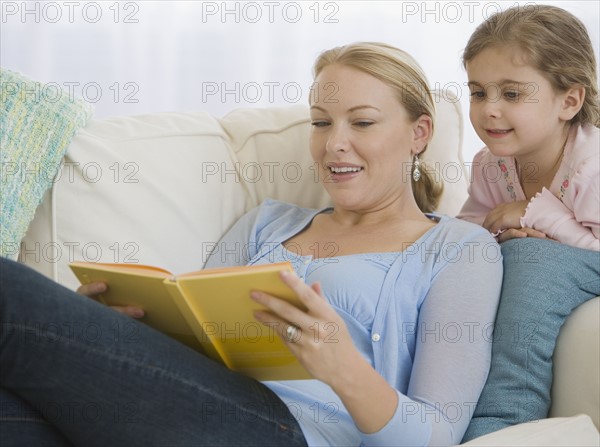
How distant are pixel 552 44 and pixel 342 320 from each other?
0.78 metres

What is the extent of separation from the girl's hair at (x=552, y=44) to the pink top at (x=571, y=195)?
3.4 inches

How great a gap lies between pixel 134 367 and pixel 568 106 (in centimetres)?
100

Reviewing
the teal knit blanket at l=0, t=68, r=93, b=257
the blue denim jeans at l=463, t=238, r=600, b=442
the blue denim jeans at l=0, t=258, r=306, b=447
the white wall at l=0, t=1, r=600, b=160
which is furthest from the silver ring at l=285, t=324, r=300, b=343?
the white wall at l=0, t=1, r=600, b=160

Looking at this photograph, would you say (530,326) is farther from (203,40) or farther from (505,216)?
(203,40)

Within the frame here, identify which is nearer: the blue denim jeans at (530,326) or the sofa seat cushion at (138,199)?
the blue denim jeans at (530,326)

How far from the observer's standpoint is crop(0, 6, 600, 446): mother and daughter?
1.08 meters

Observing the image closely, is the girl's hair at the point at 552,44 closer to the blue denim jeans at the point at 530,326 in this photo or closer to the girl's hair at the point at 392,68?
the girl's hair at the point at 392,68

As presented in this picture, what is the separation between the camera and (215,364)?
115cm

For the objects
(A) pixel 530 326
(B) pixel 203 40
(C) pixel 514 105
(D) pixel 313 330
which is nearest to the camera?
(D) pixel 313 330

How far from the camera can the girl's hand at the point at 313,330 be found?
1031 millimetres

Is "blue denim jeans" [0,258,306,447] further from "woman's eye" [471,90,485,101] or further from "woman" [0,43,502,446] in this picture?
"woman's eye" [471,90,485,101]

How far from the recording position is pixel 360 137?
1525 millimetres

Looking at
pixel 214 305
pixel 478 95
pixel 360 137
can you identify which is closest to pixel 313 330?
pixel 214 305

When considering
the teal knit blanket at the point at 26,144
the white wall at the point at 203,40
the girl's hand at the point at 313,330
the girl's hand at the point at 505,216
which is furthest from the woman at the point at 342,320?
the white wall at the point at 203,40
